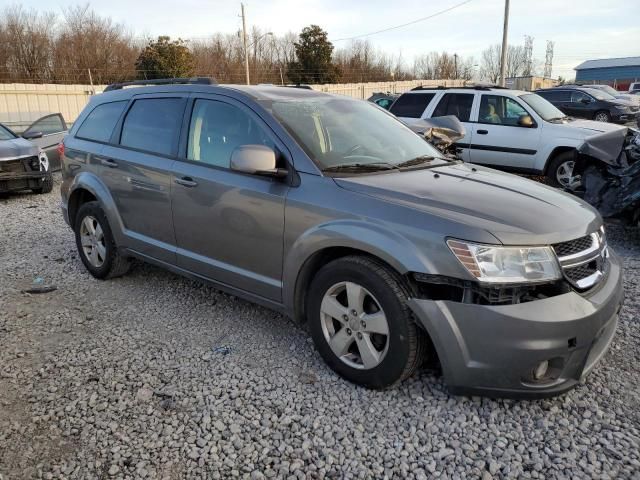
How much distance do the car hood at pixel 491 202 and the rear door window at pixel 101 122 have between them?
2.65m

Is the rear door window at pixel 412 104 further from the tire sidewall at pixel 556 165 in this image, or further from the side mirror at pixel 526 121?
the tire sidewall at pixel 556 165

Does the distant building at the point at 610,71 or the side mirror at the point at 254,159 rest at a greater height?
the distant building at the point at 610,71

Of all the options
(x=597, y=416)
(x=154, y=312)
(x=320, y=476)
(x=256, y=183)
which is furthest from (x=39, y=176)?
(x=597, y=416)

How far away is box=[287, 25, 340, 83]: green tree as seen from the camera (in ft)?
143

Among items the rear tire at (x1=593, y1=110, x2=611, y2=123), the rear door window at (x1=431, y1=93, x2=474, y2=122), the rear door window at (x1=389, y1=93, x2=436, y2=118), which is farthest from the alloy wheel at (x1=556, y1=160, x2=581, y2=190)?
the rear tire at (x1=593, y1=110, x2=611, y2=123)

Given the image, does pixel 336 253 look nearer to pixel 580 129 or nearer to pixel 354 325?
pixel 354 325

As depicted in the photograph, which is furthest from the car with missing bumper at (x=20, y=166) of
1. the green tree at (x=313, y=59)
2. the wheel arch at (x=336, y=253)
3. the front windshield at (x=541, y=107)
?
the green tree at (x=313, y=59)

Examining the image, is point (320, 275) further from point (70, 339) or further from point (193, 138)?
point (70, 339)

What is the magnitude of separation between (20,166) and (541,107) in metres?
9.43

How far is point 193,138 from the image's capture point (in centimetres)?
388

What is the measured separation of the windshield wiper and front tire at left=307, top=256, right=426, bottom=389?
2.04 feet

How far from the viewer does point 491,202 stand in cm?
289

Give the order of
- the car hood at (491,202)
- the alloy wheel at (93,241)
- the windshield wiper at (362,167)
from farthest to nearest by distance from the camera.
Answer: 1. the alloy wheel at (93,241)
2. the windshield wiper at (362,167)
3. the car hood at (491,202)

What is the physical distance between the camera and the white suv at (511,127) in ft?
28.8
